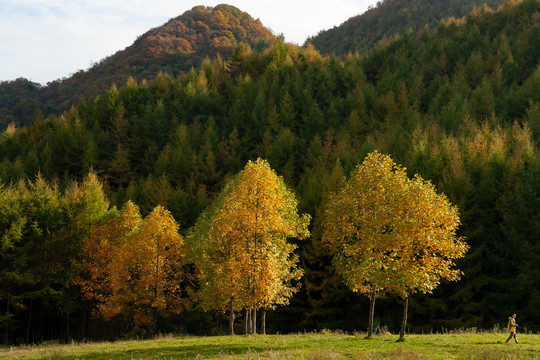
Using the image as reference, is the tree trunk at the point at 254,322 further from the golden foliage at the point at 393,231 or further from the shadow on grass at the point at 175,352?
the golden foliage at the point at 393,231

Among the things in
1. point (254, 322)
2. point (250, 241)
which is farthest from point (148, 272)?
point (250, 241)

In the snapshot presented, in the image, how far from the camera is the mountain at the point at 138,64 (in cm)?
13462

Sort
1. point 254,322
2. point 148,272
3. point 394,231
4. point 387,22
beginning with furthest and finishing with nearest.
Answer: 1. point 387,22
2. point 148,272
3. point 254,322
4. point 394,231

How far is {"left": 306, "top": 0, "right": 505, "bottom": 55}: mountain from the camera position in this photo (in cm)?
16638

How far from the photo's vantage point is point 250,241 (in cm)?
2997

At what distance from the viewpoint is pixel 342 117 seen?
88125mm

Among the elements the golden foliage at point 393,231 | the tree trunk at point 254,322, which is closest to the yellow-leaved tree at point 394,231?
the golden foliage at point 393,231

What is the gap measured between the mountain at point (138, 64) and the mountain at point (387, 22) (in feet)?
114

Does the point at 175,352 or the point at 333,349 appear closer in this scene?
the point at 333,349

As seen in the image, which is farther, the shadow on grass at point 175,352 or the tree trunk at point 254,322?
the tree trunk at point 254,322

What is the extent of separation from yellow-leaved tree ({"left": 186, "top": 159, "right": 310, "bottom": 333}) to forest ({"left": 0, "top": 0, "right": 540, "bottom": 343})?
13371mm

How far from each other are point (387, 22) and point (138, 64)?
106 m

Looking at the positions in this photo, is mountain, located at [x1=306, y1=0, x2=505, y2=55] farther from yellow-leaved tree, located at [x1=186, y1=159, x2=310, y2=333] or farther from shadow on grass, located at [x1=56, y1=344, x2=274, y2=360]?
shadow on grass, located at [x1=56, y1=344, x2=274, y2=360]

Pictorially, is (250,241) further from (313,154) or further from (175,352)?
(313,154)
